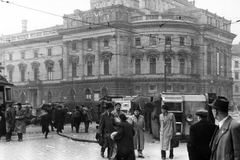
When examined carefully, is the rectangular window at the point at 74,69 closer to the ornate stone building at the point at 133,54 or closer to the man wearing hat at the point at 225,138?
the ornate stone building at the point at 133,54

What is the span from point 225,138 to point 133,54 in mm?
47921

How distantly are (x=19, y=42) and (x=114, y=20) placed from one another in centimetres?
2205

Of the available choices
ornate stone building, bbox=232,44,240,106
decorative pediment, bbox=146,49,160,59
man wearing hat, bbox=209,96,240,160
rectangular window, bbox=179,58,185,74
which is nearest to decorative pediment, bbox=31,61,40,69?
decorative pediment, bbox=146,49,160,59

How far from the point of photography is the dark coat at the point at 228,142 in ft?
15.8

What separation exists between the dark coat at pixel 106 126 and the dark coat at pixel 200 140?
418 cm

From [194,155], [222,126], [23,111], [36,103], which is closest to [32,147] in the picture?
[23,111]

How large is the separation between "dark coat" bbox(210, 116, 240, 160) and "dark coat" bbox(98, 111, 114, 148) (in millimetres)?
6445

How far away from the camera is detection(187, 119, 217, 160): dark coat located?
7367mm

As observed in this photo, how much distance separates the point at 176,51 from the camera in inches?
2036

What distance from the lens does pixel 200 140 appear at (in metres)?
7.41

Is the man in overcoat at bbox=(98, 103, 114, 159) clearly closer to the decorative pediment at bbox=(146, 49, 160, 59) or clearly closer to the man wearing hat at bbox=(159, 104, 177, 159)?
the man wearing hat at bbox=(159, 104, 177, 159)

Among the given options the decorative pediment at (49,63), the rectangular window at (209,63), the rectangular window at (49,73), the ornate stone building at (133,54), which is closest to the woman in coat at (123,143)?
the ornate stone building at (133,54)

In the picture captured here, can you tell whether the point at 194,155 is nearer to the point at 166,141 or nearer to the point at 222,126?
the point at 222,126

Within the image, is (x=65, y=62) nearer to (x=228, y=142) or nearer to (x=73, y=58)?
(x=73, y=58)
